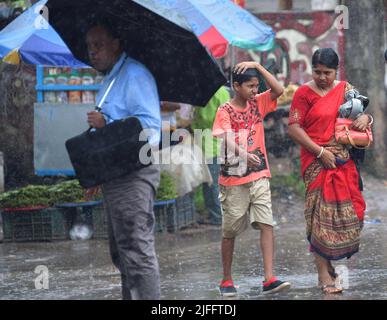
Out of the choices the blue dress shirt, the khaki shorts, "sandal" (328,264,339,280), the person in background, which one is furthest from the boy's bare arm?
the person in background

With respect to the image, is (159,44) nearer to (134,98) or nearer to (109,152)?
(134,98)

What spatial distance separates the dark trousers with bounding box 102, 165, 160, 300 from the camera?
556 centimetres

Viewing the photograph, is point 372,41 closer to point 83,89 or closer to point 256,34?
point 256,34

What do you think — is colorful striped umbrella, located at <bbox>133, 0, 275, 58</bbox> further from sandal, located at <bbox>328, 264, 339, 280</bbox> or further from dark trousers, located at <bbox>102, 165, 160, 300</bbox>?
dark trousers, located at <bbox>102, 165, 160, 300</bbox>

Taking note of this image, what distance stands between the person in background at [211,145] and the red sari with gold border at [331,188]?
403 cm

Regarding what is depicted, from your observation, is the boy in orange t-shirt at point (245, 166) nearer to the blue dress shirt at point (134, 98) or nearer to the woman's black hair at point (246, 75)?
the woman's black hair at point (246, 75)

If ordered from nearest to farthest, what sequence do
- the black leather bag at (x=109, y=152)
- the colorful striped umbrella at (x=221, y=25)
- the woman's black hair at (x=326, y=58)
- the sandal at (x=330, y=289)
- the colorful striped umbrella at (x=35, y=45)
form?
the black leather bag at (x=109, y=152) < the woman's black hair at (x=326, y=58) < the sandal at (x=330, y=289) < the colorful striped umbrella at (x=35, y=45) < the colorful striped umbrella at (x=221, y=25)

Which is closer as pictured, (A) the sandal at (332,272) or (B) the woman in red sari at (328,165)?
(B) the woman in red sari at (328,165)

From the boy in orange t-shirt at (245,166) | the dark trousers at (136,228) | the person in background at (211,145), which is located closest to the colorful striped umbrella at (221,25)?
the person in background at (211,145)

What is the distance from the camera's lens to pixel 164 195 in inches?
424

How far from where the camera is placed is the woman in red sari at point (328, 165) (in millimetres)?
6859
